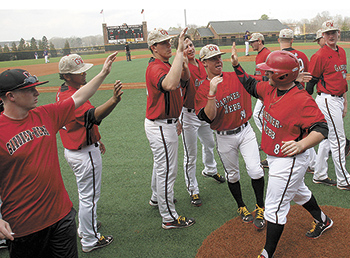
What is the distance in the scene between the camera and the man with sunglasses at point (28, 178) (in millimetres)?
2098

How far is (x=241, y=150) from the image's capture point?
3678 mm

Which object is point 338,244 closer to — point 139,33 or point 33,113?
point 33,113

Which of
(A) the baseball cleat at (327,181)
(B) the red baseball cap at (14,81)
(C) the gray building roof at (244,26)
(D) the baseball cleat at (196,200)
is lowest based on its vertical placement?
(D) the baseball cleat at (196,200)

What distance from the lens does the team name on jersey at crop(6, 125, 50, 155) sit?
6.75ft

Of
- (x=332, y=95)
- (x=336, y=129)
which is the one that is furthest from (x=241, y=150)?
(x=332, y=95)

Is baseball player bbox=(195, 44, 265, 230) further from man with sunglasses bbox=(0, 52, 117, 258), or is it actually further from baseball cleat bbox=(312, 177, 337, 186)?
man with sunglasses bbox=(0, 52, 117, 258)

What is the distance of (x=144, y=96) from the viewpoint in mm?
11820

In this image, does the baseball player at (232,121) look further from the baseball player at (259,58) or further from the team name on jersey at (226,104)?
the baseball player at (259,58)

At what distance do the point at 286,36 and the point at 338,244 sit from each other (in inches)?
136

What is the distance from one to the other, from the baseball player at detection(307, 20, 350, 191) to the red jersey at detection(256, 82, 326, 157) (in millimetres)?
1945

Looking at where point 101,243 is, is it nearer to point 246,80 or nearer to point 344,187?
point 246,80

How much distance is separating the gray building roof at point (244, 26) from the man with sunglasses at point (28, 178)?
208 feet

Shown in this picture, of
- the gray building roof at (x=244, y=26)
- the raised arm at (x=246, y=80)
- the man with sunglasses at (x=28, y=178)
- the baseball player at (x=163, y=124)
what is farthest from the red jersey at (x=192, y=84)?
the gray building roof at (x=244, y=26)

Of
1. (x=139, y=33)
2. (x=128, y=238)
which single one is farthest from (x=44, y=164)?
(x=139, y=33)
